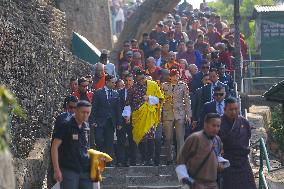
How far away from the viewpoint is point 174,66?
18188mm

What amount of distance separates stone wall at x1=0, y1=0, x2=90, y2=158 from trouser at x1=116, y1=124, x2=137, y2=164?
1201 mm

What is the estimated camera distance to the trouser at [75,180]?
1077cm

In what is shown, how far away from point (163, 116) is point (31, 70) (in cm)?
246

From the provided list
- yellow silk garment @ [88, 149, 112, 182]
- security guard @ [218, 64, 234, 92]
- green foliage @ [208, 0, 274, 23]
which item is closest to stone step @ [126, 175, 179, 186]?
security guard @ [218, 64, 234, 92]

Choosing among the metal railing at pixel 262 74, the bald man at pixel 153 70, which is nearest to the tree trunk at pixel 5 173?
the bald man at pixel 153 70

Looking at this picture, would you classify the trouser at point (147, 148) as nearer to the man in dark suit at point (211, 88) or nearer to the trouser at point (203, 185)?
the man in dark suit at point (211, 88)

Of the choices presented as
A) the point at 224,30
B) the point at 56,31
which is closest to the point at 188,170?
the point at 56,31

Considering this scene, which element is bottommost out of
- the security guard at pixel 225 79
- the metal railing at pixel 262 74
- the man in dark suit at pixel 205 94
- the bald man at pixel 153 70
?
the man in dark suit at pixel 205 94

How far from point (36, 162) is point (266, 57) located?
48.1 ft

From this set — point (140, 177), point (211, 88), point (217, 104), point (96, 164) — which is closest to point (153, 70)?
point (211, 88)

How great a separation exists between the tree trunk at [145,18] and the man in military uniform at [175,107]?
10.9 m

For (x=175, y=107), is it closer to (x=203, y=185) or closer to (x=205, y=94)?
(x=205, y=94)

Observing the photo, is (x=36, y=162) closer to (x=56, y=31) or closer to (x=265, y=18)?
(x=56, y=31)

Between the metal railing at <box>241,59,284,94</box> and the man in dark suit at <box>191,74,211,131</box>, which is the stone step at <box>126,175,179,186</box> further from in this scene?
the metal railing at <box>241,59,284,94</box>
